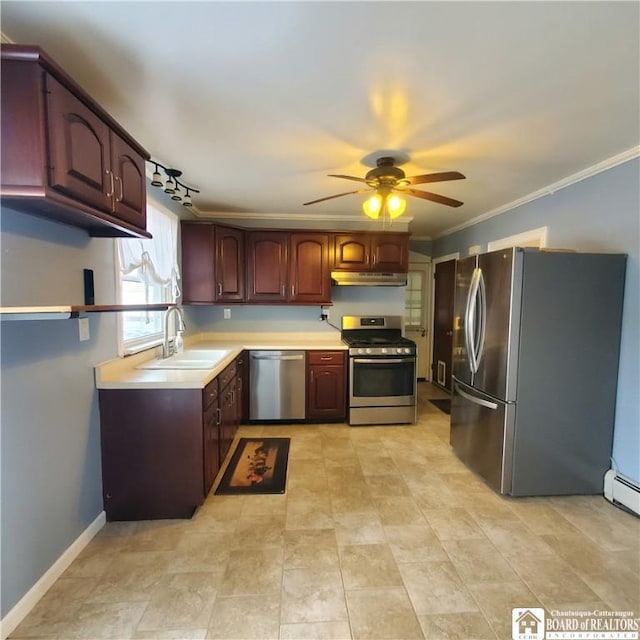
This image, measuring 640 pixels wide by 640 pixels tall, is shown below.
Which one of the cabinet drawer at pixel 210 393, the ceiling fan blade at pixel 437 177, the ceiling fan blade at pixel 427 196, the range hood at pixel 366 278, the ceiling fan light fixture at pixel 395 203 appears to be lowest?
the cabinet drawer at pixel 210 393

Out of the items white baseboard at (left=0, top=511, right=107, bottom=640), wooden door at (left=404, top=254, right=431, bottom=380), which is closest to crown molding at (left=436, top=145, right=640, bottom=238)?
wooden door at (left=404, top=254, right=431, bottom=380)

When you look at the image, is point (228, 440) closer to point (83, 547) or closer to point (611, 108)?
point (83, 547)

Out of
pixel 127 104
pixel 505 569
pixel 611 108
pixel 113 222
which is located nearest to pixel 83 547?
pixel 113 222

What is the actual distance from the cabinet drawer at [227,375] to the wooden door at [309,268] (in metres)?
1.20

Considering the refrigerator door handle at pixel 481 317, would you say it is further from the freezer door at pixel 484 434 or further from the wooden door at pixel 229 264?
the wooden door at pixel 229 264

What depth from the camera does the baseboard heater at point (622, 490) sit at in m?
2.26

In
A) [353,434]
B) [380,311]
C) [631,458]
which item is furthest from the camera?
[380,311]

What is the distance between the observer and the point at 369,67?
4.81 ft

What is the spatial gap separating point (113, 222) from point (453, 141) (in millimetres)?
2027

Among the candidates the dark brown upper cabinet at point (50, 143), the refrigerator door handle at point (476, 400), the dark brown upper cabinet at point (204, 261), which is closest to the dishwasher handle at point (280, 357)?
the dark brown upper cabinet at point (204, 261)

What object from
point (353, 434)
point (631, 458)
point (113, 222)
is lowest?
point (353, 434)

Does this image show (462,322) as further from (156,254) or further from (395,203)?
(156,254)

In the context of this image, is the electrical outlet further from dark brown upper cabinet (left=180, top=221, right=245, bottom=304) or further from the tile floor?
dark brown upper cabinet (left=180, top=221, right=245, bottom=304)

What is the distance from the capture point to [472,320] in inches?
106
